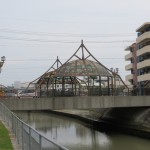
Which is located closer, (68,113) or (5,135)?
(5,135)

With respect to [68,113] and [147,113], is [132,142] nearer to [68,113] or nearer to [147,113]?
[147,113]

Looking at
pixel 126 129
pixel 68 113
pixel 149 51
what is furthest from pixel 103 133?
pixel 149 51

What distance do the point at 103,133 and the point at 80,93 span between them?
600 cm

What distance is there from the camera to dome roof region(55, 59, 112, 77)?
5222cm

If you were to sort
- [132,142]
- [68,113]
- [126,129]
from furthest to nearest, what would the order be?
[68,113] → [126,129] → [132,142]

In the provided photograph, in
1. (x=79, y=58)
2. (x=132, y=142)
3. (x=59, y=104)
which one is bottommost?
(x=132, y=142)

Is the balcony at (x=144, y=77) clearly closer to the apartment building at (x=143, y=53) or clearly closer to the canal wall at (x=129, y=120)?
the apartment building at (x=143, y=53)

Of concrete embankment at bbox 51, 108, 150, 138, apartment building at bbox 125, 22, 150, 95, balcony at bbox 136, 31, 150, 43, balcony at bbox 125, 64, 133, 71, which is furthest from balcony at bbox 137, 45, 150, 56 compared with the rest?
concrete embankment at bbox 51, 108, 150, 138

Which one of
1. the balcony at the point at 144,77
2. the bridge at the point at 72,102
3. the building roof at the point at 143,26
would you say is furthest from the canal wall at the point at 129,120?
the building roof at the point at 143,26

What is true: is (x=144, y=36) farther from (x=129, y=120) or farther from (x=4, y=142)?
(x=4, y=142)

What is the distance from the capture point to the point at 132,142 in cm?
4322

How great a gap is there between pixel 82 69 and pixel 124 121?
1009cm

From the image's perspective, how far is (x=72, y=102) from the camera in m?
45.8

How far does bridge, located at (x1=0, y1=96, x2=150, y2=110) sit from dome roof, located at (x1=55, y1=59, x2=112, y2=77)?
5.80 meters
